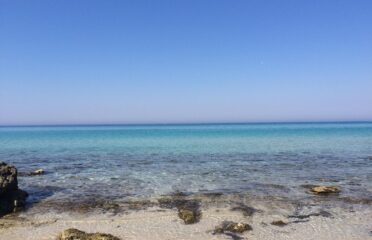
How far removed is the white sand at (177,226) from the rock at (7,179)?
1.98m

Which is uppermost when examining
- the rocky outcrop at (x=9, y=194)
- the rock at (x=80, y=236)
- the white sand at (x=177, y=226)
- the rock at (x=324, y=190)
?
the rocky outcrop at (x=9, y=194)

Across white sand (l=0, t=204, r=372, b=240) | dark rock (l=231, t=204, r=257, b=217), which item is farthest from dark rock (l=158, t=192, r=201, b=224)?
dark rock (l=231, t=204, r=257, b=217)

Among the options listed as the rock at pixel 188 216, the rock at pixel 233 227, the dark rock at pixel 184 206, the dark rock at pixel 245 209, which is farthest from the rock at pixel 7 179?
the dark rock at pixel 245 209

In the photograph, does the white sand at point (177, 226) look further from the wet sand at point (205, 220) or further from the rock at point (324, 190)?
the rock at point (324, 190)

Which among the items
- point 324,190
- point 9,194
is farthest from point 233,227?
point 9,194

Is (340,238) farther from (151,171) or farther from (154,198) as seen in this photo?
(151,171)

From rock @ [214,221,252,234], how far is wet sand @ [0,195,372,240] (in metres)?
0.21

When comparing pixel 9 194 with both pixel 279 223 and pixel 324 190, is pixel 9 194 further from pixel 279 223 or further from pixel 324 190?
pixel 324 190

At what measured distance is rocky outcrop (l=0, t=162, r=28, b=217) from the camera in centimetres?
1279

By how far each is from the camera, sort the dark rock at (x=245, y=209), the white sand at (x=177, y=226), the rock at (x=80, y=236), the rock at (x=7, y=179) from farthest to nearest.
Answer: the rock at (x=7, y=179)
the dark rock at (x=245, y=209)
the white sand at (x=177, y=226)
the rock at (x=80, y=236)

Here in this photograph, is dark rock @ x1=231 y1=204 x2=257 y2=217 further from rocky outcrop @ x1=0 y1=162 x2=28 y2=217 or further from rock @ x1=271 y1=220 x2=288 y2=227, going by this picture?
rocky outcrop @ x1=0 y1=162 x2=28 y2=217

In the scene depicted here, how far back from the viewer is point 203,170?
22.4m

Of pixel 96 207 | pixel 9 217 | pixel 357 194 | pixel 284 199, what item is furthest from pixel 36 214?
pixel 357 194

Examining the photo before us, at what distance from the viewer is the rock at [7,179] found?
13.3m
